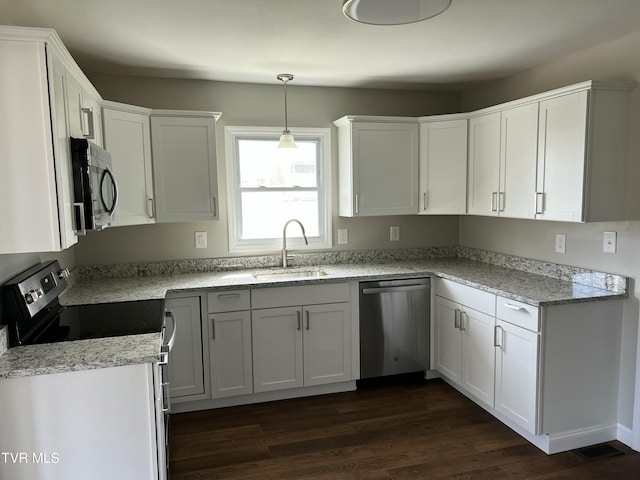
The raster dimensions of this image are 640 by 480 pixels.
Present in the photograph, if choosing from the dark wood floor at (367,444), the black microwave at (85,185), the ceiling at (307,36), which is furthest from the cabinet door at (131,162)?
the dark wood floor at (367,444)

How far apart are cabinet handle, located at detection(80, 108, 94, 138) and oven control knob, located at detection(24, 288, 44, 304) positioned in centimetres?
76

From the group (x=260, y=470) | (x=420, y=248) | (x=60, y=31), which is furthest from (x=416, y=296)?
(x=60, y=31)

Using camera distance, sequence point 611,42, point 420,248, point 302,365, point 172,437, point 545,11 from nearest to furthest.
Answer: point 545,11, point 611,42, point 172,437, point 302,365, point 420,248

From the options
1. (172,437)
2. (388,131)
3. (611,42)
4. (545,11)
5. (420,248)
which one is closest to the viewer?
(545,11)

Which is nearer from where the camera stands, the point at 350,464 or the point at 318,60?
the point at 350,464

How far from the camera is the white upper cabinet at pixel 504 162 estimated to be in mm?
2869

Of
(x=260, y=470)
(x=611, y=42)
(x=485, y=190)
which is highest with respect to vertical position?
(x=611, y=42)

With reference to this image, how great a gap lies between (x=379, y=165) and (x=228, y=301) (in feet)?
5.09

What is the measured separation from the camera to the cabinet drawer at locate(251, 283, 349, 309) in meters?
3.12

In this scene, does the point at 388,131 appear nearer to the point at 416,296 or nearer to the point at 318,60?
the point at 318,60

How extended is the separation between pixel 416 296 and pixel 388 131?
1.29 meters

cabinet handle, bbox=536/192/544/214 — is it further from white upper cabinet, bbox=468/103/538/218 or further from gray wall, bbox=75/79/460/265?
gray wall, bbox=75/79/460/265

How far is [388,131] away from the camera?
3.60m

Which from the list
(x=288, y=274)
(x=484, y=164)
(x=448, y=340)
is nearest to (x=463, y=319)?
(x=448, y=340)
